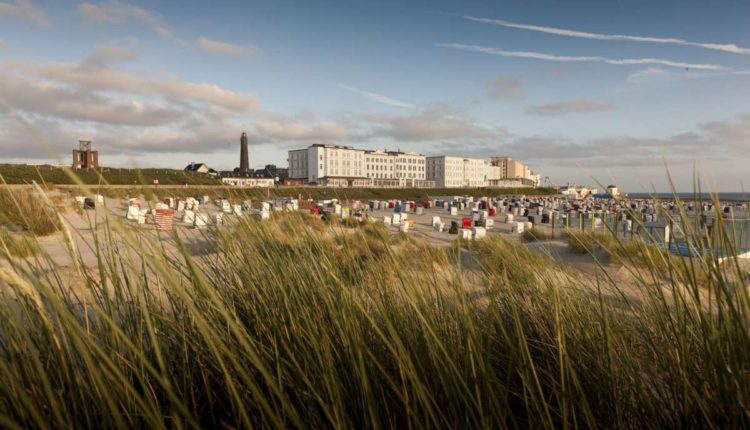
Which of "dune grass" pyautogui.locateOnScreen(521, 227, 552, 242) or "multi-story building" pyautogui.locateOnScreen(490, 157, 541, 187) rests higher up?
"multi-story building" pyautogui.locateOnScreen(490, 157, 541, 187)

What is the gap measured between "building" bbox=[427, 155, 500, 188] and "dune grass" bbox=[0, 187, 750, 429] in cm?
9449

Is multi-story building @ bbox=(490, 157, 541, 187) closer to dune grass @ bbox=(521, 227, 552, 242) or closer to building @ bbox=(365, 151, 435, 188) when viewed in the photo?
building @ bbox=(365, 151, 435, 188)

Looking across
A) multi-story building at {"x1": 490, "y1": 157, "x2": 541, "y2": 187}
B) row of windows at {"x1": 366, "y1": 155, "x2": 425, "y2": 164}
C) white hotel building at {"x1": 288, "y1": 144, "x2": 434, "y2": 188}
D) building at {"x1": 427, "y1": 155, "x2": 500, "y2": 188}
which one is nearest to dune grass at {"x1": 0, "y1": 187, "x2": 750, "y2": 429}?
white hotel building at {"x1": 288, "y1": 144, "x2": 434, "y2": 188}

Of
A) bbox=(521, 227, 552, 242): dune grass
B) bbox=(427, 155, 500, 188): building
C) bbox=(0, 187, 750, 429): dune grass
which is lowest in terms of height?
bbox=(521, 227, 552, 242): dune grass

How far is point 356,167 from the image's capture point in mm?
84500

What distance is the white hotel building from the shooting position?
78750mm

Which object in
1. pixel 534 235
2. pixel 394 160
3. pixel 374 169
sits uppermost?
pixel 394 160

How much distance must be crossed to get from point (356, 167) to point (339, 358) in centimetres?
8402

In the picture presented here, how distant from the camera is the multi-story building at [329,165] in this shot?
7769cm

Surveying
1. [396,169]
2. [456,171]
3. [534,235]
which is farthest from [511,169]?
[534,235]

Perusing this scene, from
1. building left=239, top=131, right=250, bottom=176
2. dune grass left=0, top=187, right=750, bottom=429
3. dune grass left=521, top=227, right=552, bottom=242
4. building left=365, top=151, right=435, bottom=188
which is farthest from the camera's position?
building left=365, top=151, right=435, bottom=188

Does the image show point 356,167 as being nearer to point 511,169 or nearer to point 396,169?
point 396,169

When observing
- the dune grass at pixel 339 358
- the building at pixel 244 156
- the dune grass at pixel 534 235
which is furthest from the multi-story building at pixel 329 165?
the dune grass at pixel 339 358

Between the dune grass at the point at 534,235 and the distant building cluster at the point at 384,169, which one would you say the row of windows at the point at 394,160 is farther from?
the dune grass at the point at 534,235
